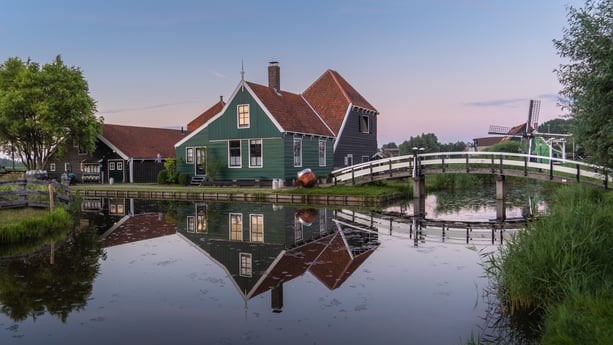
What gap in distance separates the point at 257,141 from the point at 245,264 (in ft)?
63.4

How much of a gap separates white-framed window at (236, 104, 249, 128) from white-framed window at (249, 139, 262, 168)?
1.15 m

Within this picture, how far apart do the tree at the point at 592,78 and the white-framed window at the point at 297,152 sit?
61.4ft

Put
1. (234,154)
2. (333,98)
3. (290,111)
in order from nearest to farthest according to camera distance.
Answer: (234,154) < (290,111) < (333,98)

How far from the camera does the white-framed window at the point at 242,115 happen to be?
96.2 feet

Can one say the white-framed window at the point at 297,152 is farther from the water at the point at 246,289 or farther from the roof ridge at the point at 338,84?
the water at the point at 246,289

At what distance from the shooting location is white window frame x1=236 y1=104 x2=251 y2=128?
2928cm

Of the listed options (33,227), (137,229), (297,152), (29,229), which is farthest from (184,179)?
(29,229)

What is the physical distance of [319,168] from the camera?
1268 inches

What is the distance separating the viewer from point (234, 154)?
30.3 metres

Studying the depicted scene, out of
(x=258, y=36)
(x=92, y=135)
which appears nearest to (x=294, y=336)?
(x=258, y=36)

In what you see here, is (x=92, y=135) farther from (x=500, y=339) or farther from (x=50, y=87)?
(x=500, y=339)

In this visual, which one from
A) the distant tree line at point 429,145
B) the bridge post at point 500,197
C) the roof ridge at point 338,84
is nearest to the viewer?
the bridge post at point 500,197

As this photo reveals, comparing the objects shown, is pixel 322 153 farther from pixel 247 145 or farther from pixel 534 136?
pixel 534 136

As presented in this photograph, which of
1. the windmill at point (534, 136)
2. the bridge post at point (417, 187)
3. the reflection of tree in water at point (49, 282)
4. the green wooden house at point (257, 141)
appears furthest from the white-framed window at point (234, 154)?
the windmill at point (534, 136)
